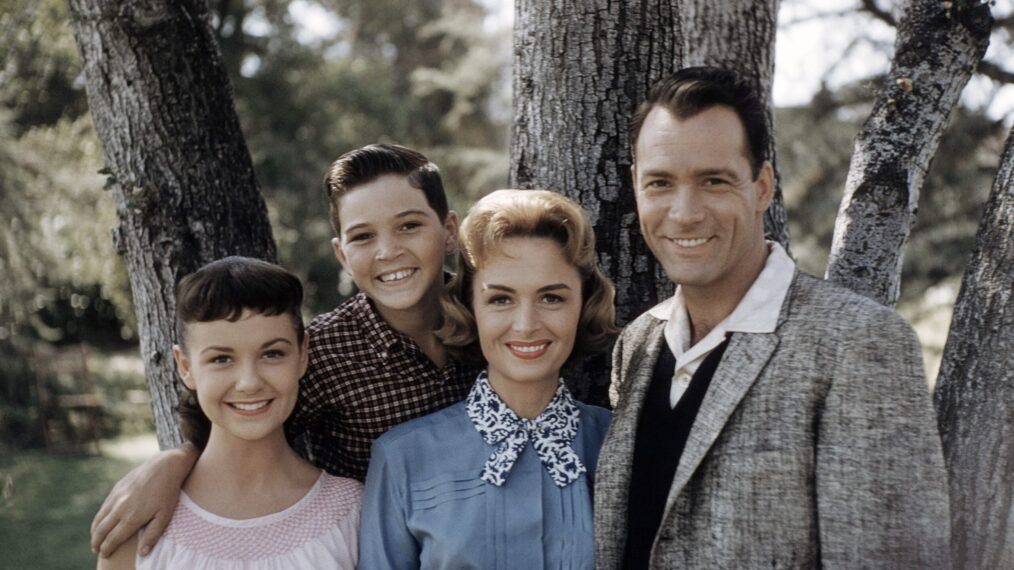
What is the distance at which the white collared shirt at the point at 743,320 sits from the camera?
2.30 m

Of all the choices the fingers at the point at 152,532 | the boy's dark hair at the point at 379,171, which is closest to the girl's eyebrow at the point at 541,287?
the boy's dark hair at the point at 379,171

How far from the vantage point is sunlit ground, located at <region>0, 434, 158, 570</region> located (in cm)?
874

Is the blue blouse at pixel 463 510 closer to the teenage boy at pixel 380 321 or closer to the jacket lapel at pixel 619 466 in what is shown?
the jacket lapel at pixel 619 466

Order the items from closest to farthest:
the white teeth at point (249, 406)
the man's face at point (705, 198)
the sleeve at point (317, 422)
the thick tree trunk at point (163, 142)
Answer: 1. the man's face at point (705, 198)
2. the white teeth at point (249, 406)
3. the sleeve at point (317, 422)
4. the thick tree trunk at point (163, 142)

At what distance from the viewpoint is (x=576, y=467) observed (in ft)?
8.34

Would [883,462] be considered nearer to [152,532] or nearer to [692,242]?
[692,242]

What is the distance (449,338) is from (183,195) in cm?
110

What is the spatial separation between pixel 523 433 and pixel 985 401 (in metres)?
1.12

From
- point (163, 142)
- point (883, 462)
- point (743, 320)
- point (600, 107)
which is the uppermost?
point (600, 107)

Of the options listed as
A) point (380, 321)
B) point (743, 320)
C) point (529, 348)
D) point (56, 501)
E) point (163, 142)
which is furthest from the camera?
point (56, 501)

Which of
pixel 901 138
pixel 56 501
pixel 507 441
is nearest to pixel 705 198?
pixel 507 441

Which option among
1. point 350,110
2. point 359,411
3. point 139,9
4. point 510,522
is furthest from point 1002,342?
point 350,110

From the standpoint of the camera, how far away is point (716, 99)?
2.38 meters

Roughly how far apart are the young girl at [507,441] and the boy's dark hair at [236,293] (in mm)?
458
